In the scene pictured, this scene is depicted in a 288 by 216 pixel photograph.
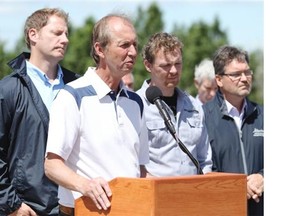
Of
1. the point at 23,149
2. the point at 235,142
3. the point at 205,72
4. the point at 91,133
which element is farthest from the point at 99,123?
the point at 205,72

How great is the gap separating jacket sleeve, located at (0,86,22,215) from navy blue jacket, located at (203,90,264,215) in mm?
1681

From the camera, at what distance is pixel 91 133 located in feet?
13.8

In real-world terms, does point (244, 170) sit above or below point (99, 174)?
below

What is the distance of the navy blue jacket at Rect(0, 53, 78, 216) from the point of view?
496 centimetres

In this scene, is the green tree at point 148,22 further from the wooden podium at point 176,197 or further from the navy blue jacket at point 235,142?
the wooden podium at point 176,197

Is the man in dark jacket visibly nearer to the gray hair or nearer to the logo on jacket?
the logo on jacket

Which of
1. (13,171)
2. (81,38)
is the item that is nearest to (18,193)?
(13,171)

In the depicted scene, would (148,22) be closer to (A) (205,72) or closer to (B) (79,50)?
(B) (79,50)

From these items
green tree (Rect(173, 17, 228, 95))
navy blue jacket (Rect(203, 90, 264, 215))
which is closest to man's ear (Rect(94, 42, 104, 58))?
navy blue jacket (Rect(203, 90, 264, 215))

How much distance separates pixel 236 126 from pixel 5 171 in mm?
2000

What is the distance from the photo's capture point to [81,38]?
69.2ft

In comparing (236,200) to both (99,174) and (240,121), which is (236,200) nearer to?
(99,174)
